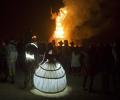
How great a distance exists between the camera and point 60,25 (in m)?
28.7

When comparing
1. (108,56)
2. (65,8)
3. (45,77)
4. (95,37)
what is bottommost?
(45,77)

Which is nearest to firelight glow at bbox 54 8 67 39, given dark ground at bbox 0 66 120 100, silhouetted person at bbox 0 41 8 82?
silhouetted person at bbox 0 41 8 82

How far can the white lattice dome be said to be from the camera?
1241 cm

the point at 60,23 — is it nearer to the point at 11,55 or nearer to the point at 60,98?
the point at 11,55

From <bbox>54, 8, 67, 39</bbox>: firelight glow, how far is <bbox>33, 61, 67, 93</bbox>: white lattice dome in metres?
15.3

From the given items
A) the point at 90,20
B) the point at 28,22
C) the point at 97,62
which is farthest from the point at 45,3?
the point at 97,62

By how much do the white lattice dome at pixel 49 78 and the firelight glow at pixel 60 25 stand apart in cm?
1532

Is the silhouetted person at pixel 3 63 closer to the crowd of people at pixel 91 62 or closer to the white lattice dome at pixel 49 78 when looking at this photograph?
the crowd of people at pixel 91 62

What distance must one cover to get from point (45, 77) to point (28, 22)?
65.3 feet

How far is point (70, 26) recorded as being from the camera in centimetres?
2989

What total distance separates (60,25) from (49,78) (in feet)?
54.5

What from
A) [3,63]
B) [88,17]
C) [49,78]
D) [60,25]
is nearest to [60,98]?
[49,78]

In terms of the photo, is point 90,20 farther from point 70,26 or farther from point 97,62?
point 97,62

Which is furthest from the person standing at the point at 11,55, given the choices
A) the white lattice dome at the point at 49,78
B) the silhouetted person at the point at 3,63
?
the white lattice dome at the point at 49,78
